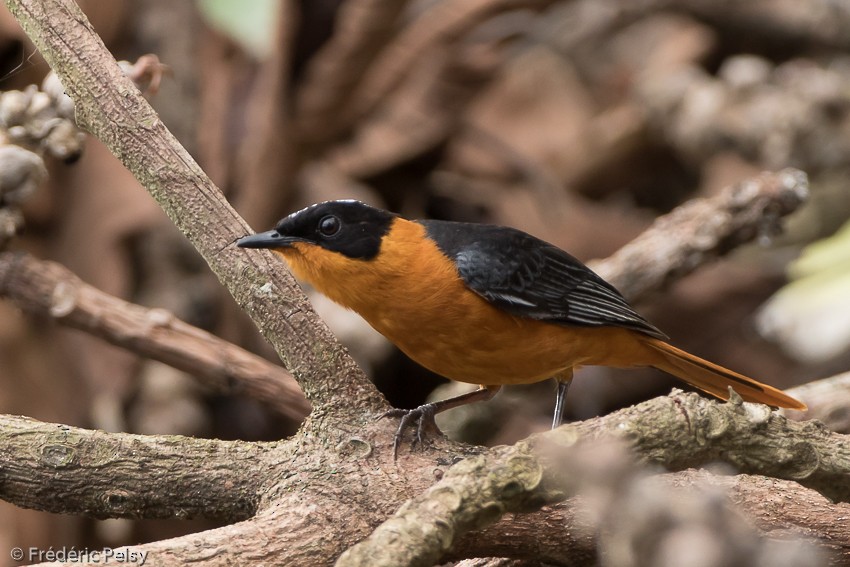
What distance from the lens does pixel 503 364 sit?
3.36m

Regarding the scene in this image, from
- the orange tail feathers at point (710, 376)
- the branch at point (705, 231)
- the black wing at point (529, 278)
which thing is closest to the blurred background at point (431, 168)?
the branch at point (705, 231)

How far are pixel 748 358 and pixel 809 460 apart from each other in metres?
4.05

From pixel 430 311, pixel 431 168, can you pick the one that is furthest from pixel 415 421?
pixel 431 168

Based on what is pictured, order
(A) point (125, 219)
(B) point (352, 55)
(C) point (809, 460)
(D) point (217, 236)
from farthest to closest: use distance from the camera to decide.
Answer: (A) point (125, 219) < (B) point (352, 55) < (D) point (217, 236) < (C) point (809, 460)

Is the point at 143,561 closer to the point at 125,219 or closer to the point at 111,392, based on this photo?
the point at 111,392

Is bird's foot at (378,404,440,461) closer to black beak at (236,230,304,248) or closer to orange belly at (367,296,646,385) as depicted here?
orange belly at (367,296,646,385)

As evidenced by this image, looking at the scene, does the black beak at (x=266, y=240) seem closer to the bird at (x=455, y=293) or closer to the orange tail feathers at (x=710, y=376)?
the bird at (x=455, y=293)

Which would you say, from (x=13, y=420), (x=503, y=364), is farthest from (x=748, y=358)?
(x=13, y=420)

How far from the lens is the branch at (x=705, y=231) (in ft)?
14.3

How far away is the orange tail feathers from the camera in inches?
146

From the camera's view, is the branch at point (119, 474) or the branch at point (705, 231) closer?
the branch at point (119, 474)

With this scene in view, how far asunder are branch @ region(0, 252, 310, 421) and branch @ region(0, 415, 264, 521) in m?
1.37

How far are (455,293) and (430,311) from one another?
0.13 m

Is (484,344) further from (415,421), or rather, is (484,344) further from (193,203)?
(193,203)
